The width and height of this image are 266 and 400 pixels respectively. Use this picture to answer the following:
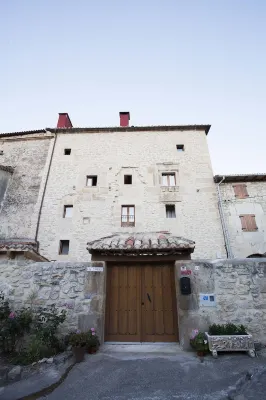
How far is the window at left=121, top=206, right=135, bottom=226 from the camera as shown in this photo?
13.2 m

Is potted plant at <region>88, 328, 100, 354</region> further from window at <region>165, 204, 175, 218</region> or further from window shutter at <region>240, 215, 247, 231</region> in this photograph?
window shutter at <region>240, 215, 247, 231</region>

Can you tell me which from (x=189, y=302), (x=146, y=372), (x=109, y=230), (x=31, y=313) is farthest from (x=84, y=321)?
(x=109, y=230)

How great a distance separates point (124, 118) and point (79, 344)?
53.0ft

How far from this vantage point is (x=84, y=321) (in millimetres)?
5316

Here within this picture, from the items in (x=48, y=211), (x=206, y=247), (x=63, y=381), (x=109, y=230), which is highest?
(x=48, y=211)

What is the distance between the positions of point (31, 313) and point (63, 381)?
206cm

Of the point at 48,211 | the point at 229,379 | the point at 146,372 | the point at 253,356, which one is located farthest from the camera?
the point at 48,211

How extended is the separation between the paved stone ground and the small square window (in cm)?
1068

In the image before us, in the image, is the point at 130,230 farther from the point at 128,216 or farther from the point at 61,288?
the point at 61,288

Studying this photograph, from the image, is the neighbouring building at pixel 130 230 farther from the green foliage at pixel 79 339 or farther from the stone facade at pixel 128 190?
the green foliage at pixel 79 339

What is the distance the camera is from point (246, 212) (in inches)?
515

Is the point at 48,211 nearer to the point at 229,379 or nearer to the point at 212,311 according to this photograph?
the point at 212,311

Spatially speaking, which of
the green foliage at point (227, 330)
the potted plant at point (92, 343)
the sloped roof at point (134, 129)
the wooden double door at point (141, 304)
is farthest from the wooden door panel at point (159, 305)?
the sloped roof at point (134, 129)

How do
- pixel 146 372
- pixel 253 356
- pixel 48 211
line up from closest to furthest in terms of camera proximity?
pixel 146 372 < pixel 253 356 < pixel 48 211
